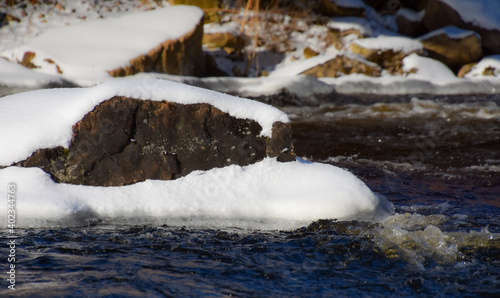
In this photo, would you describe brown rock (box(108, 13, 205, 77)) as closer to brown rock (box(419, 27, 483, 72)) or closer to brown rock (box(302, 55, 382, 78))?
brown rock (box(302, 55, 382, 78))

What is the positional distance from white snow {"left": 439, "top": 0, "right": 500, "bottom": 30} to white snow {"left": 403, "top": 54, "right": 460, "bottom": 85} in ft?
7.01

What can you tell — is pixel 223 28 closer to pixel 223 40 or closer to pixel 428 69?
pixel 223 40

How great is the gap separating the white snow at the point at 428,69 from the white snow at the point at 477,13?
2137 millimetres

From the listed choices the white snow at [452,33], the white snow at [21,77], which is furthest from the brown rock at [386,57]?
the white snow at [21,77]

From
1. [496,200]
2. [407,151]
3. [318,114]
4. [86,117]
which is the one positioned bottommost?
[318,114]

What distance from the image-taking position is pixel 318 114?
8.79m

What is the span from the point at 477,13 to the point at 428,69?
2.80 meters

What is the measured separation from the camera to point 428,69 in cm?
1141

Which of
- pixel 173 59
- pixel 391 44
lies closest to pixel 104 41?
pixel 173 59

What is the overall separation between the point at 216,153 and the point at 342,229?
3.50 ft

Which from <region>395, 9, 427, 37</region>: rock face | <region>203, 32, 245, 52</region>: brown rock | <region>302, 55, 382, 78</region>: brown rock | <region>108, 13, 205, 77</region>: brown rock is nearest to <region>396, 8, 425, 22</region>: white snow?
<region>395, 9, 427, 37</region>: rock face

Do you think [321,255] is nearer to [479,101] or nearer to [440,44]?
[479,101]

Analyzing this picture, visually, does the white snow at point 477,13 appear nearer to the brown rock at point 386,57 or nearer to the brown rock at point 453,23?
the brown rock at point 453,23

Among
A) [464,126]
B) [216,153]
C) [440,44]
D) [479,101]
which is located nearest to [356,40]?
[440,44]
